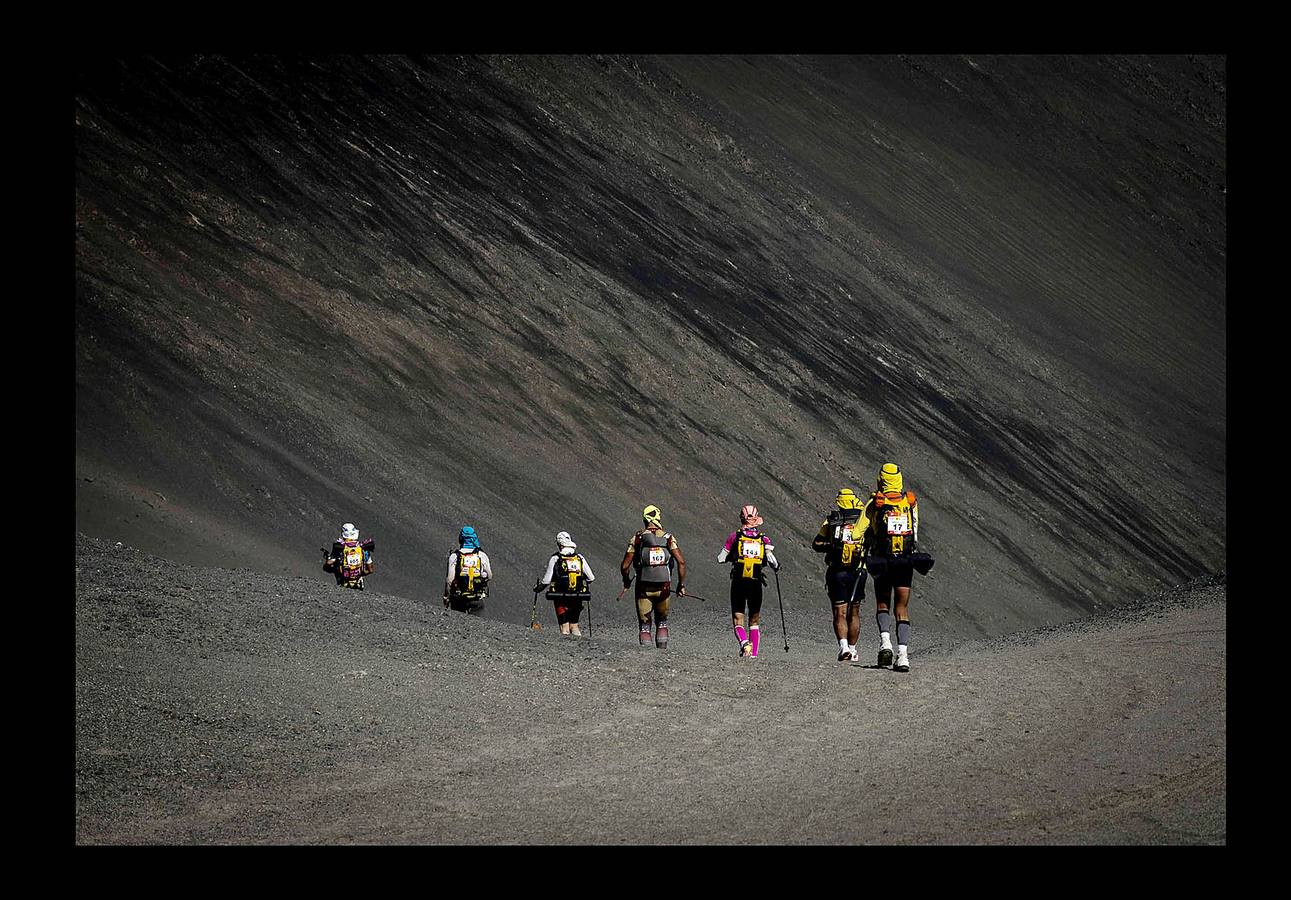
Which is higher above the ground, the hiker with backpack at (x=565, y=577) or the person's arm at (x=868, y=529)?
the person's arm at (x=868, y=529)

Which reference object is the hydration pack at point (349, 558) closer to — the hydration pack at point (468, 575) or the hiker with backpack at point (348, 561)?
the hiker with backpack at point (348, 561)

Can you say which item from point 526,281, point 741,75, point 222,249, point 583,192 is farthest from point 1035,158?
point 222,249

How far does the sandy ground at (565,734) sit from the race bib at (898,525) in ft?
4.15

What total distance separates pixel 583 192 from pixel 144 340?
18979 mm

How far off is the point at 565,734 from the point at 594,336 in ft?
79.4

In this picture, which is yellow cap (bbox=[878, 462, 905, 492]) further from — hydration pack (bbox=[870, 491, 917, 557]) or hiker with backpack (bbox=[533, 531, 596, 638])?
hiker with backpack (bbox=[533, 531, 596, 638])

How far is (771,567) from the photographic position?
14289 millimetres

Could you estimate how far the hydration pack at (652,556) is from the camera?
14625 millimetres

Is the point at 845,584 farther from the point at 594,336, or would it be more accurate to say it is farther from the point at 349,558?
the point at 594,336

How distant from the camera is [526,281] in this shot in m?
35.3

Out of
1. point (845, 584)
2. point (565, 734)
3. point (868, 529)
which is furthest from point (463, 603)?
point (565, 734)

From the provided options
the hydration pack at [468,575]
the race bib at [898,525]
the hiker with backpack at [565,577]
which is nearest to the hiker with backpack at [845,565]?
the race bib at [898,525]
